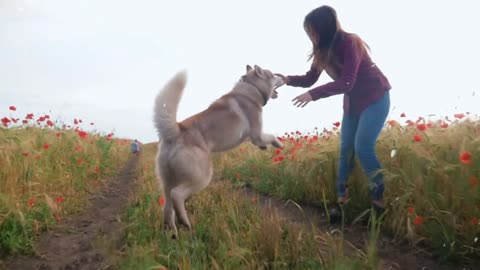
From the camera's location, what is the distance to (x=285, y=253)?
225 cm

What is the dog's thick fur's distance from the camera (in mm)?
3131

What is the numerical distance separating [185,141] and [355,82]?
178cm

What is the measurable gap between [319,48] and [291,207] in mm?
2014

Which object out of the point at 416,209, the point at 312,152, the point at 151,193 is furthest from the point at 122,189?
the point at 416,209

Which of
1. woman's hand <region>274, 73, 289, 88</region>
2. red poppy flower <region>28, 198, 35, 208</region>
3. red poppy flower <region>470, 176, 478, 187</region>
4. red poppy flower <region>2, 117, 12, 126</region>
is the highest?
red poppy flower <region>2, 117, 12, 126</region>

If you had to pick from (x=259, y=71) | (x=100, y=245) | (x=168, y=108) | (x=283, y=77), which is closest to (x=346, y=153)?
(x=283, y=77)

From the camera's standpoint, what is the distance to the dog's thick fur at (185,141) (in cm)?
313

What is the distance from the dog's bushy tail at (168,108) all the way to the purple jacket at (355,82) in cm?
125

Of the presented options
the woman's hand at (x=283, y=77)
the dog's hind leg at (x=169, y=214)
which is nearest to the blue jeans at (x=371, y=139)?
the woman's hand at (x=283, y=77)

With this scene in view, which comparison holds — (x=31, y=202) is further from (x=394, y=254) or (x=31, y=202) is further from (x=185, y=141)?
(x=394, y=254)

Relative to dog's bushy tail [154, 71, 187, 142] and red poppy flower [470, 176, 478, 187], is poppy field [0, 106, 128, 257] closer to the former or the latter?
dog's bushy tail [154, 71, 187, 142]

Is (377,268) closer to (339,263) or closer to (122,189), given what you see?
(339,263)

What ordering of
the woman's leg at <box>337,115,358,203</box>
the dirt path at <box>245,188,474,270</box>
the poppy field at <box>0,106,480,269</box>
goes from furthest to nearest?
the woman's leg at <box>337,115,358,203</box>
the dirt path at <box>245,188,474,270</box>
the poppy field at <box>0,106,480,269</box>

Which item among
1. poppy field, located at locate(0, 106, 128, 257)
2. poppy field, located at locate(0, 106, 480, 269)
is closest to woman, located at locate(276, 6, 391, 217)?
poppy field, located at locate(0, 106, 480, 269)
